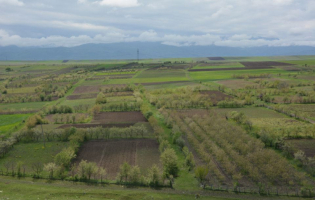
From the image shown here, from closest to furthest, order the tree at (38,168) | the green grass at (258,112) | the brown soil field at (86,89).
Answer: the tree at (38,168) → the green grass at (258,112) → the brown soil field at (86,89)

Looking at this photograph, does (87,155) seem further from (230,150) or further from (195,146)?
(230,150)

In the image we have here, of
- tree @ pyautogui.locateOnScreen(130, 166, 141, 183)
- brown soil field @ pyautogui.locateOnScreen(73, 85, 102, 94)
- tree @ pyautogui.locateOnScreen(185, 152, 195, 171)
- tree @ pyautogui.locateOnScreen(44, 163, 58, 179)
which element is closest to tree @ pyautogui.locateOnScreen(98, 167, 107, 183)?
tree @ pyautogui.locateOnScreen(130, 166, 141, 183)

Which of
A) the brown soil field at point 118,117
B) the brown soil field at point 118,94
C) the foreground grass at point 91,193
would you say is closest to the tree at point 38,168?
the foreground grass at point 91,193

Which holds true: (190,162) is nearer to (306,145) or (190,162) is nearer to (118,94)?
(306,145)

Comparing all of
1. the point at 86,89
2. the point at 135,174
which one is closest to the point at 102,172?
the point at 135,174

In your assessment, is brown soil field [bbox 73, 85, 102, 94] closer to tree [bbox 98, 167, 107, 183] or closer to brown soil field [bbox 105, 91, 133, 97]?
brown soil field [bbox 105, 91, 133, 97]

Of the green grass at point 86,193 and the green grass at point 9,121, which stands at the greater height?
the green grass at point 9,121

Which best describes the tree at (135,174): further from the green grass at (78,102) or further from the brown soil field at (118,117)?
the green grass at (78,102)
